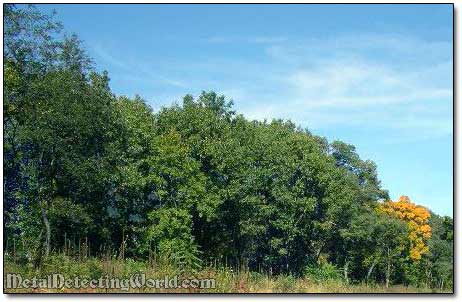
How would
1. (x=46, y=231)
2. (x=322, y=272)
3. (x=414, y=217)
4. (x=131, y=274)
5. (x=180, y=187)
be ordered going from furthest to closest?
(x=414, y=217) → (x=322, y=272) → (x=180, y=187) → (x=46, y=231) → (x=131, y=274)

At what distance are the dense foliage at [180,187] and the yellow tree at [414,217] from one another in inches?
3.3

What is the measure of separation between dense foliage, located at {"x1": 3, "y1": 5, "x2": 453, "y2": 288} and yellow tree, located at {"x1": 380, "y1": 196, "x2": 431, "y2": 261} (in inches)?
3.3

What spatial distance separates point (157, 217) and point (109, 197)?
1.95 meters

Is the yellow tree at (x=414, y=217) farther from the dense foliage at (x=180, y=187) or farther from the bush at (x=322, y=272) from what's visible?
the bush at (x=322, y=272)

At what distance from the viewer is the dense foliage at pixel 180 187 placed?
12725 millimetres

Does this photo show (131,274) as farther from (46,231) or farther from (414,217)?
(414,217)

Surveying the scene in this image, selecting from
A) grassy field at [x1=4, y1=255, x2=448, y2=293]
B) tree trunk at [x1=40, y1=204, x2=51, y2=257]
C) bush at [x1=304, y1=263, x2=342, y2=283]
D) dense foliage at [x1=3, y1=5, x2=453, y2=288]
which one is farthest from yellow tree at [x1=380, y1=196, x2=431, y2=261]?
tree trunk at [x1=40, y1=204, x2=51, y2=257]

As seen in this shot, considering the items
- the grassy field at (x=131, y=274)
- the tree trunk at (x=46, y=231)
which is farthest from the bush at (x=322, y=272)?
the tree trunk at (x=46, y=231)

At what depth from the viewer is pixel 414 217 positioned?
34.2 meters

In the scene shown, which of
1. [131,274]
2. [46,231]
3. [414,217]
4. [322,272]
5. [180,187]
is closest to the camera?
[131,274]

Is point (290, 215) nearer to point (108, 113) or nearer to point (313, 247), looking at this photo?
point (313, 247)

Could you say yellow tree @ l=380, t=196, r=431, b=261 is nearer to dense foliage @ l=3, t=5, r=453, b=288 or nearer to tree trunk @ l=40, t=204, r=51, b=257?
dense foliage @ l=3, t=5, r=453, b=288

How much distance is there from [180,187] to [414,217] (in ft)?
64.3

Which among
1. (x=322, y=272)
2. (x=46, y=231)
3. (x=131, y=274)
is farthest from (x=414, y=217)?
(x=131, y=274)
